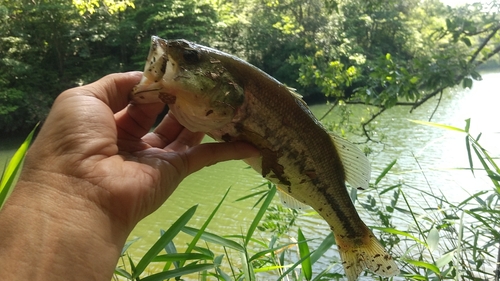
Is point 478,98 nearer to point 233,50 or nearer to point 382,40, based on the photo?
point 382,40

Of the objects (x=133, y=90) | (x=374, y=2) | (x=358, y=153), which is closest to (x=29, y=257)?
(x=133, y=90)

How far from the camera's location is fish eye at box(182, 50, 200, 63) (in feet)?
5.74

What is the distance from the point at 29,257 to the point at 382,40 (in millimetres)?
36496

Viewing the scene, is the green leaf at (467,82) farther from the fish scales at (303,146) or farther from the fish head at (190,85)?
the fish head at (190,85)

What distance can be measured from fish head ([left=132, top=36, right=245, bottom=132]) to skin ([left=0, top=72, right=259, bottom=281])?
162 millimetres

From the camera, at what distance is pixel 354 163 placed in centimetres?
227

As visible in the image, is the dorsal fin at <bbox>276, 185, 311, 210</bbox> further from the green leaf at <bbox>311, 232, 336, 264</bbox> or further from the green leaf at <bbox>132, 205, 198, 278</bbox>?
the green leaf at <bbox>132, 205, 198, 278</bbox>

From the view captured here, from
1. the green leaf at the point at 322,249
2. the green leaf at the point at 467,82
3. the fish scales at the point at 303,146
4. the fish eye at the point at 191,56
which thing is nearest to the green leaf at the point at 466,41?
the green leaf at the point at 467,82

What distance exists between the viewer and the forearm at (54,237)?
4.06 ft

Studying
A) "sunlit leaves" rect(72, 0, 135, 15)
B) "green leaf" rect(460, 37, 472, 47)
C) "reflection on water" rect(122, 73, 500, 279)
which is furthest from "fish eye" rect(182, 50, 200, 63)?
"sunlit leaves" rect(72, 0, 135, 15)

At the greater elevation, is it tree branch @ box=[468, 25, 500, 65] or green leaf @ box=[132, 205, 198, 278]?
tree branch @ box=[468, 25, 500, 65]

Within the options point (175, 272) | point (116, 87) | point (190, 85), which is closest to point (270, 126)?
point (190, 85)

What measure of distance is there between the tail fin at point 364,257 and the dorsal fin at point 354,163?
39 centimetres

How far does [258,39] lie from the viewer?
28609mm
